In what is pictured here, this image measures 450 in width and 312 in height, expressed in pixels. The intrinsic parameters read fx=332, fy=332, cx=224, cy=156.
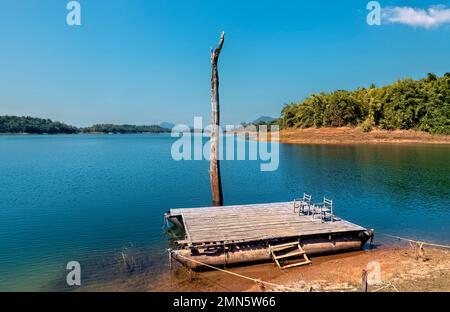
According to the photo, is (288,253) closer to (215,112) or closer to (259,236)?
(259,236)

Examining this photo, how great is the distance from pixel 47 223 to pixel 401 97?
103096 millimetres

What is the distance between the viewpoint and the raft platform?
16.8 metres

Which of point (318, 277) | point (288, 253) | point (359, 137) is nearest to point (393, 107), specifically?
point (359, 137)

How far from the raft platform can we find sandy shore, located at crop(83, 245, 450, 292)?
654 millimetres

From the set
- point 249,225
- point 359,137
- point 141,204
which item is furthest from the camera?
point 359,137

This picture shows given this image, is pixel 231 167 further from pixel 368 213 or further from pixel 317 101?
pixel 317 101

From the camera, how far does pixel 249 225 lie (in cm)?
1952

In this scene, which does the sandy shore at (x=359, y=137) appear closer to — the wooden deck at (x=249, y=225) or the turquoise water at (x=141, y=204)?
the turquoise water at (x=141, y=204)

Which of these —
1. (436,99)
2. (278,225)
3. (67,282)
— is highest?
(436,99)

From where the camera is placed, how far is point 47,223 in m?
25.2

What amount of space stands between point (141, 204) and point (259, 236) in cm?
1600

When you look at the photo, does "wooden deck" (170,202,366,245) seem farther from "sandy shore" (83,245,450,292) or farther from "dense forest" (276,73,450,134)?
"dense forest" (276,73,450,134)

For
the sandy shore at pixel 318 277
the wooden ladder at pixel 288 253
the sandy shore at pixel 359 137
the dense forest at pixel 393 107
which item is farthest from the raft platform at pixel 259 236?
the dense forest at pixel 393 107

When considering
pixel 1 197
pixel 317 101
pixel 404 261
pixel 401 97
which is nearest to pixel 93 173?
pixel 1 197
